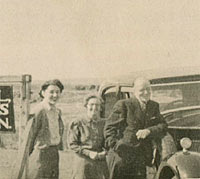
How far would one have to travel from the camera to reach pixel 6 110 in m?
3.63

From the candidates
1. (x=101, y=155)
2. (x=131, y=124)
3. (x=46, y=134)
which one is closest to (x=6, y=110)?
(x=46, y=134)

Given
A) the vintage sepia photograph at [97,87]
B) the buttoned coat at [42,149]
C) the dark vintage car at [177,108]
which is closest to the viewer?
the dark vintage car at [177,108]

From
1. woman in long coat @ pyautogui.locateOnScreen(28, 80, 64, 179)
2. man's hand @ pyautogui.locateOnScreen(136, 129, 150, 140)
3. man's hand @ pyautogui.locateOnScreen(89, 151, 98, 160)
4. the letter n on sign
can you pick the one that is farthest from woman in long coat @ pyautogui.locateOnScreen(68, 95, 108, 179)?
the letter n on sign

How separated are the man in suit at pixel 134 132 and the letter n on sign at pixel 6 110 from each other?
61cm

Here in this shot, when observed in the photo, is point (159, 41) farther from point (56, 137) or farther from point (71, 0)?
point (56, 137)

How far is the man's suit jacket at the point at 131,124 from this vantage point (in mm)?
3457

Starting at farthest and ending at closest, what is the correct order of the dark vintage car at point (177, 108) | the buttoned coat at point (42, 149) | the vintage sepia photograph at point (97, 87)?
the buttoned coat at point (42, 149)
the vintage sepia photograph at point (97, 87)
the dark vintage car at point (177, 108)

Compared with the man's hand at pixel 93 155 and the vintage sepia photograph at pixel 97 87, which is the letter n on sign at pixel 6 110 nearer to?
the vintage sepia photograph at pixel 97 87

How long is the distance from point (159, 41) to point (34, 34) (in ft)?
2.58

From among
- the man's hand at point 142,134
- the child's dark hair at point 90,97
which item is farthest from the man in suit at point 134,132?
the child's dark hair at point 90,97

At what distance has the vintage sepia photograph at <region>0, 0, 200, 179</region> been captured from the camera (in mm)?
3445

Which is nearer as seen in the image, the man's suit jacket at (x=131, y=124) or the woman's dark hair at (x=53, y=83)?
the man's suit jacket at (x=131, y=124)

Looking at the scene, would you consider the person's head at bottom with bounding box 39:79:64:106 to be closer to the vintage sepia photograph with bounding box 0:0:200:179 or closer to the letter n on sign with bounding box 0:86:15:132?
Result: the vintage sepia photograph with bounding box 0:0:200:179

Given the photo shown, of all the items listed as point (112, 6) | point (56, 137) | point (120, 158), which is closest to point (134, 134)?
point (120, 158)
